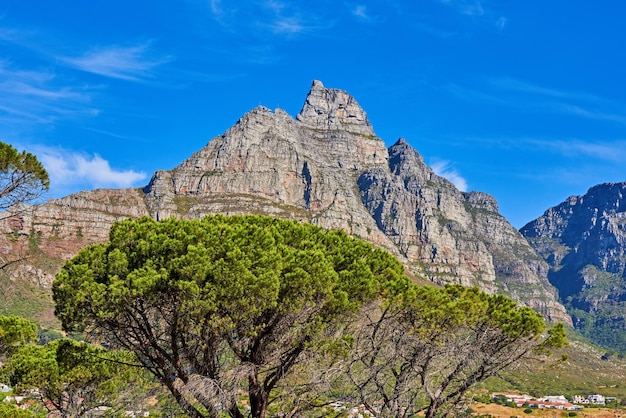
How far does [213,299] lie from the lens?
12.4m

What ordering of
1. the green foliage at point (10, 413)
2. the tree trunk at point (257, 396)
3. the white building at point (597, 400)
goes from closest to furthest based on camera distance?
the tree trunk at point (257, 396) → the green foliage at point (10, 413) → the white building at point (597, 400)

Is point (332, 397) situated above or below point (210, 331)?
below

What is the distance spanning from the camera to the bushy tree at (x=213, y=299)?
12430mm

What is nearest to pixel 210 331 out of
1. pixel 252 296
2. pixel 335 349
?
pixel 252 296

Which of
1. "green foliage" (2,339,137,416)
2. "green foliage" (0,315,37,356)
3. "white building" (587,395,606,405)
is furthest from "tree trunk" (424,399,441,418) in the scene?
"white building" (587,395,606,405)

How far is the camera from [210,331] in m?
13.3

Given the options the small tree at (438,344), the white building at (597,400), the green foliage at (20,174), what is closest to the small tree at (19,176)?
the green foliage at (20,174)

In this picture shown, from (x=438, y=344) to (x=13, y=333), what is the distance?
13531 mm

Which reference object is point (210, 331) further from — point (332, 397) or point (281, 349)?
point (332, 397)

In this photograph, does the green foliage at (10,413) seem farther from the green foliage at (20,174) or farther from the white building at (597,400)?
the white building at (597,400)

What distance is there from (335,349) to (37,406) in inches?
643

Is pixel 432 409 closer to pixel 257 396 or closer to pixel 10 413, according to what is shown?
pixel 257 396

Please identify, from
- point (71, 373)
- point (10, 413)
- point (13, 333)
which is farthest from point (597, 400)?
point (13, 333)

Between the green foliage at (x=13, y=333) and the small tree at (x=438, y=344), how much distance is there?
10755mm
